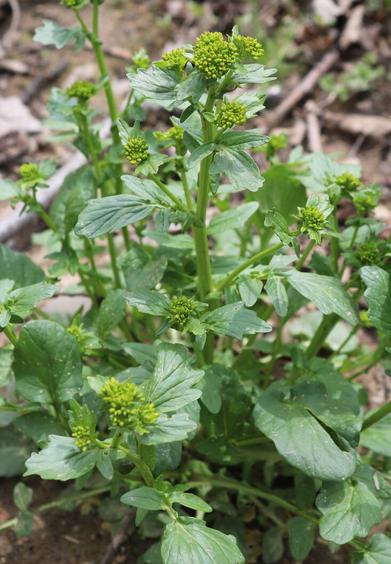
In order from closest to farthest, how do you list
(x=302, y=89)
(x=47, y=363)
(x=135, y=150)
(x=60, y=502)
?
(x=135, y=150) → (x=47, y=363) → (x=60, y=502) → (x=302, y=89)

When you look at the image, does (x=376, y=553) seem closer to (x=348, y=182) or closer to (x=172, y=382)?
(x=172, y=382)

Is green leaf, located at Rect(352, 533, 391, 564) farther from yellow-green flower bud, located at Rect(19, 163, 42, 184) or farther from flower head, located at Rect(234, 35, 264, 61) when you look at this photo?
yellow-green flower bud, located at Rect(19, 163, 42, 184)

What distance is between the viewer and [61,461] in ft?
5.79

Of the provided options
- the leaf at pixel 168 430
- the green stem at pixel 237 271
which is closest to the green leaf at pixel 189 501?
the leaf at pixel 168 430

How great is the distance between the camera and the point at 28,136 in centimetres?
423

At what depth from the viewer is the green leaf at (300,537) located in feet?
7.27

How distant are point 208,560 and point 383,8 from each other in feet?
14.9

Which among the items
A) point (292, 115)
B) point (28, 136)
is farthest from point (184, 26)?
point (28, 136)

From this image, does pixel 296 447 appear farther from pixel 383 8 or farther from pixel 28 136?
pixel 383 8

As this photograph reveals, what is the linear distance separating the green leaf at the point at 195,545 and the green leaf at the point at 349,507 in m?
0.35

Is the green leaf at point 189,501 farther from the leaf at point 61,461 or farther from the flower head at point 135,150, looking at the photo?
the flower head at point 135,150

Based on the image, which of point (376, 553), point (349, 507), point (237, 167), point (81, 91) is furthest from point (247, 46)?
point (376, 553)

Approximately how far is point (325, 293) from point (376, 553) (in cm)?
84

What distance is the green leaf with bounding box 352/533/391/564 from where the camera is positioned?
6.77 feet
